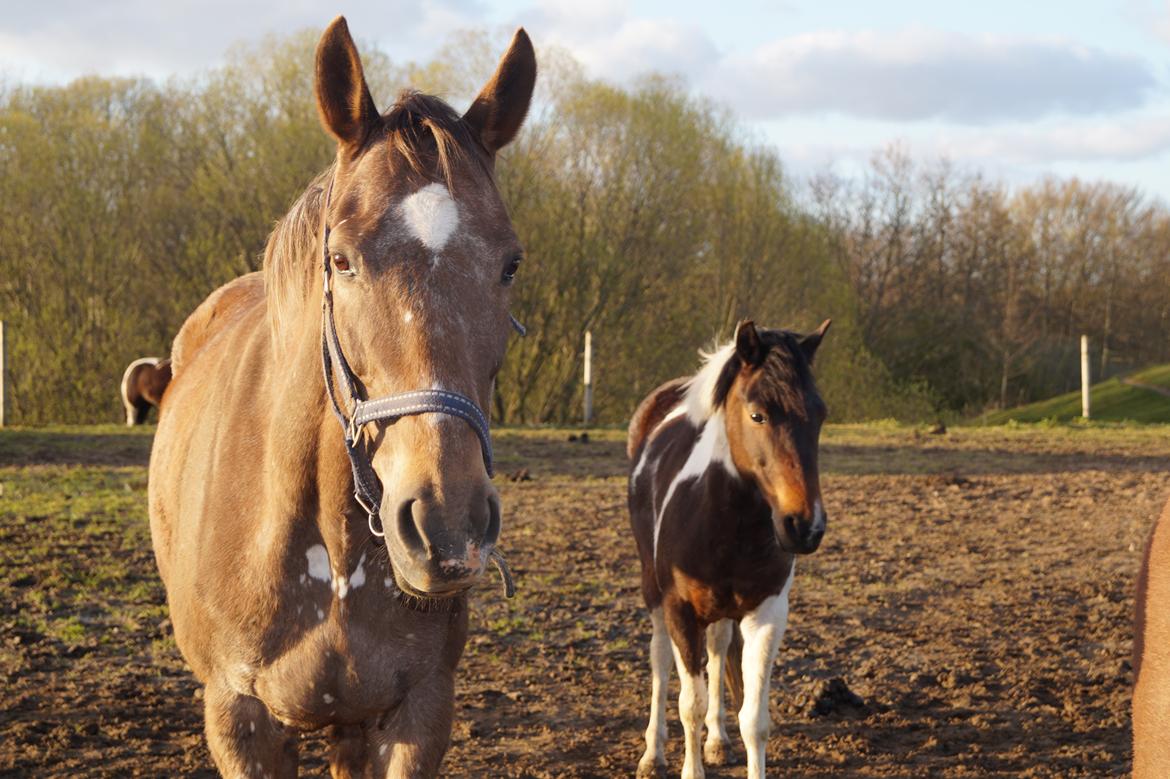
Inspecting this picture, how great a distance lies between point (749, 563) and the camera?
4.41 meters

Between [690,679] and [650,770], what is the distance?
0.41 m

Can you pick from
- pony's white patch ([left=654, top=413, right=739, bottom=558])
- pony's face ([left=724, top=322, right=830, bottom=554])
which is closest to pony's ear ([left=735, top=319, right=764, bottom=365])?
pony's face ([left=724, top=322, right=830, bottom=554])

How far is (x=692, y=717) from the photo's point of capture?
441cm

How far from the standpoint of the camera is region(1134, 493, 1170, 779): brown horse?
6.28 feet

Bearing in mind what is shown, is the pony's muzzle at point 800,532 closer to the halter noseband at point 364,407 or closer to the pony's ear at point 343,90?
the halter noseband at point 364,407

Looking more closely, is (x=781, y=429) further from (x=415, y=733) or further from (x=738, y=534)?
(x=415, y=733)

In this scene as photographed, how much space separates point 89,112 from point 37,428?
257 inches

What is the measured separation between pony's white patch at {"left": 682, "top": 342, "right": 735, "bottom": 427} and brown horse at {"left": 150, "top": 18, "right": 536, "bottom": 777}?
8.12ft

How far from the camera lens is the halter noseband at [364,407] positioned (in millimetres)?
1883

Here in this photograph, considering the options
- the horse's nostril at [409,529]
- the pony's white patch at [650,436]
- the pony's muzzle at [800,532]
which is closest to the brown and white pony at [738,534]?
the pony's muzzle at [800,532]

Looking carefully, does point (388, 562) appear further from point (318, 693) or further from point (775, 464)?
point (775, 464)

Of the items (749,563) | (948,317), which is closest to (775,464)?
(749,563)

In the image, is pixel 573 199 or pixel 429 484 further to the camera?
pixel 573 199

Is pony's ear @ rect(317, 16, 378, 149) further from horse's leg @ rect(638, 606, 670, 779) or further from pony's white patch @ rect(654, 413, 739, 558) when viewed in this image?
horse's leg @ rect(638, 606, 670, 779)
